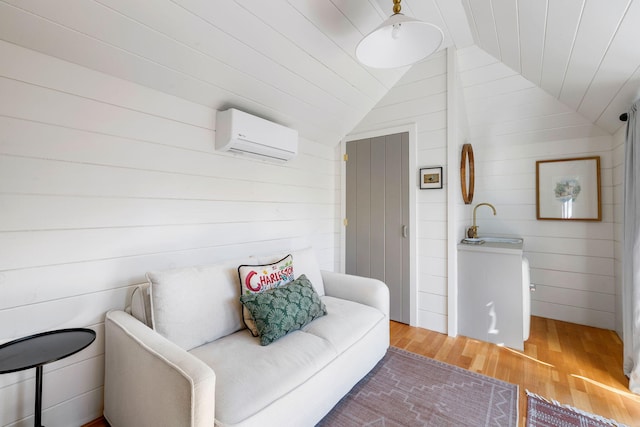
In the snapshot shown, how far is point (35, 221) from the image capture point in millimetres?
1331

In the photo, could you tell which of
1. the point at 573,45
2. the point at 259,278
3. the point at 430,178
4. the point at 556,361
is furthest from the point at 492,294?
the point at 259,278

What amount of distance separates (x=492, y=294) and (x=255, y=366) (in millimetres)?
2165

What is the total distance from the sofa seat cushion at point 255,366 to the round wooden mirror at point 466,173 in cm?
211

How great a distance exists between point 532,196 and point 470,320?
5.23 ft

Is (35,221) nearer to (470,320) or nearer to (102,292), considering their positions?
(102,292)

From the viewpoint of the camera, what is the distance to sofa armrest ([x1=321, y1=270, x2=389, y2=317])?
2078 mm

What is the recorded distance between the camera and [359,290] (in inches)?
85.2

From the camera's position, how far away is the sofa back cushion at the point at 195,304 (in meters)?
1.42

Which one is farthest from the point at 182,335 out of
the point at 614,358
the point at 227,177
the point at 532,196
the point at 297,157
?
the point at 532,196

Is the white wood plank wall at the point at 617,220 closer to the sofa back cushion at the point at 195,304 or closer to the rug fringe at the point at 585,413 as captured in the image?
the rug fringe at the point at 585,413

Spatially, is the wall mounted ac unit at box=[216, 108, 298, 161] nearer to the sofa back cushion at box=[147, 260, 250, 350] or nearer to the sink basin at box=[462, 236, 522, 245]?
the sofa back cushion at box=[147, 260, 250, 350]

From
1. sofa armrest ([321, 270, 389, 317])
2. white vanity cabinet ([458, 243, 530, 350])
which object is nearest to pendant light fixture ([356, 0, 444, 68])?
sofa armrest ([321, 270, 389, 317])

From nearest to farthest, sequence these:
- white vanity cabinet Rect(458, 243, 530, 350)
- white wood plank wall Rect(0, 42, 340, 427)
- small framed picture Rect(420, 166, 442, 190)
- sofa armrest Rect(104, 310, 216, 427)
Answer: sofa armrest Rect(104, 310, 216, 427) → white wood plank wall Rect(0, 42, 340, 427) → white vanity cabinet Rect(458, 243, 530, 350) → small framed picture Rect(420, 166, 442, 190)

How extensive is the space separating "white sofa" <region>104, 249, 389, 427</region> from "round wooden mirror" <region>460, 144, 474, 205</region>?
162cm
